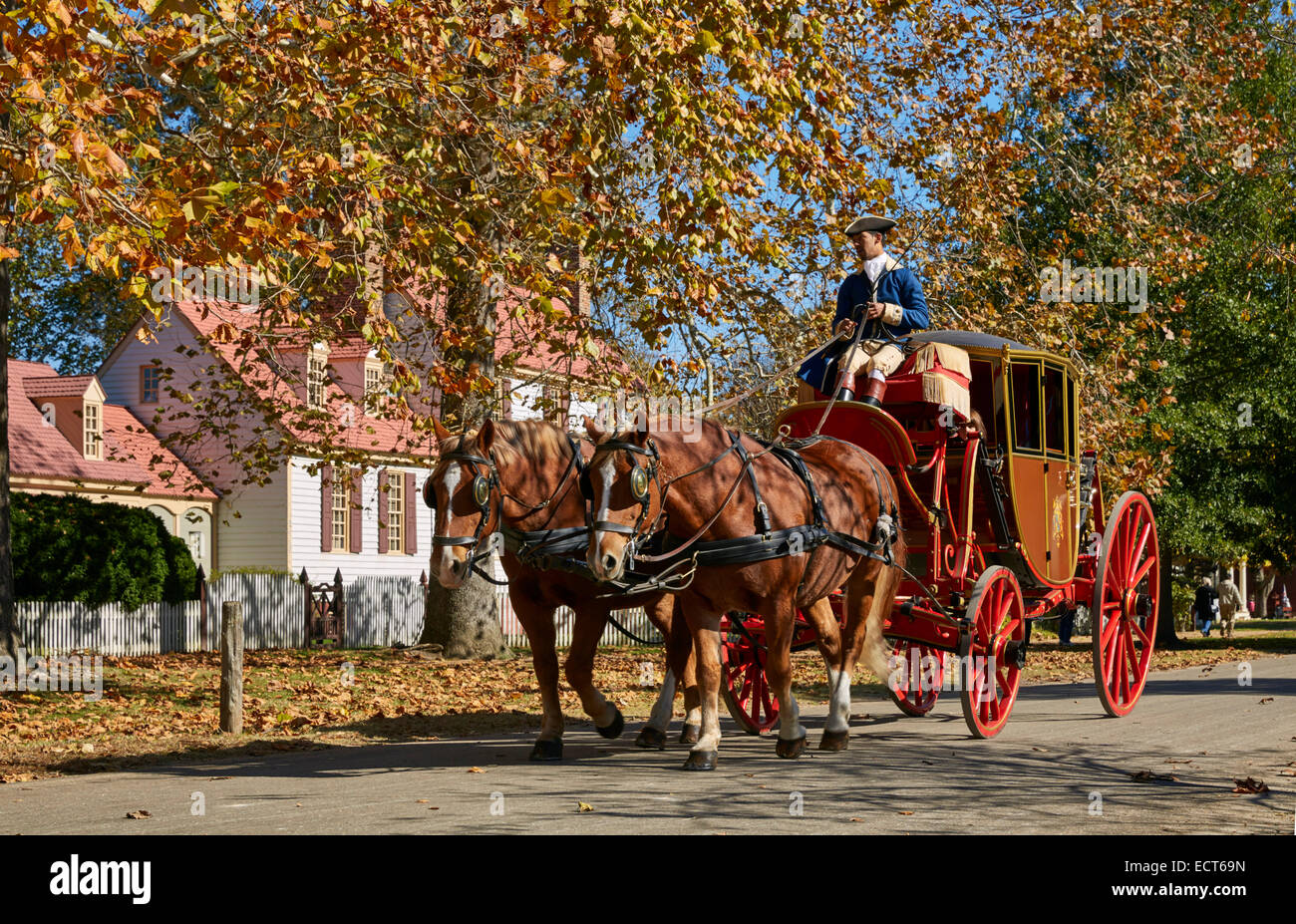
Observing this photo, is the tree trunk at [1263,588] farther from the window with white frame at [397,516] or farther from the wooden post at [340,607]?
the wooden post at [340,607]

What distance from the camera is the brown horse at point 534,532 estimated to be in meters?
8.76

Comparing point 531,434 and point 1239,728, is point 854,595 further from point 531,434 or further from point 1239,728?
point 1239,728

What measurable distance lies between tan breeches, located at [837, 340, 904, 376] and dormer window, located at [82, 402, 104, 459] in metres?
26.9

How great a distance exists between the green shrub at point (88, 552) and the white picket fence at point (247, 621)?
0.44m

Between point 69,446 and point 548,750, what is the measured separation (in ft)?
89.5

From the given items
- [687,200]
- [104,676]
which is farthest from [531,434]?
[104,676]

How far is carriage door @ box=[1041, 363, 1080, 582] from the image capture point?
12766mm

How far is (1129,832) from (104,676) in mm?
13808

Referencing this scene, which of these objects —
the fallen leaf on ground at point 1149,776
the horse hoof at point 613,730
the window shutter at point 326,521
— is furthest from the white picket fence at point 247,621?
the fallen leaf on ground at point 1149,776

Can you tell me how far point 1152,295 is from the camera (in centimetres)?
2880

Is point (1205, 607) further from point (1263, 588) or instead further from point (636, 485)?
point (636, 485)

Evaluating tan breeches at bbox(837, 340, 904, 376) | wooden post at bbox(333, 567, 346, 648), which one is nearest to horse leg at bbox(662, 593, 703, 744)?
tan breeches at bbox(837, 340, 904, 376)

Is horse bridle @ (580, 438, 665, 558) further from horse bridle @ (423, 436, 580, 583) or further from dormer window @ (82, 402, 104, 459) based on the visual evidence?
dormer window @ (82, 402, 104, 459)

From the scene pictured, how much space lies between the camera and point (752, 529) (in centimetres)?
946
